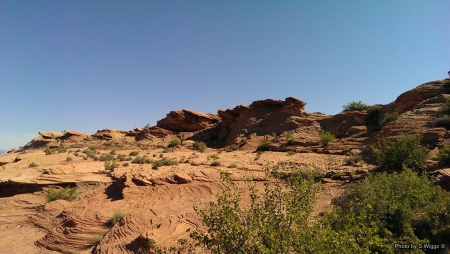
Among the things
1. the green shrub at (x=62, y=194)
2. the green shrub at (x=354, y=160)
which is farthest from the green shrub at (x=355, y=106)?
the green shrub at (x=62, y=194)

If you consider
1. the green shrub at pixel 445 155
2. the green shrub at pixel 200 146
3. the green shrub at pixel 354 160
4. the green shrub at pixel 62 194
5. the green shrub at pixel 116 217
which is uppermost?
the green shrub at pixel 200 146

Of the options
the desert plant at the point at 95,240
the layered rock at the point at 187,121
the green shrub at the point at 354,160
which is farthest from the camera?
the layered rock at the point at 187,121

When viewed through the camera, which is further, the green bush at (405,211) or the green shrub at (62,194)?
the green shrub at (62,194)

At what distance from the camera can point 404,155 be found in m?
10.8

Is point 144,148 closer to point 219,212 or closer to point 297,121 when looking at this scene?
point 297,121

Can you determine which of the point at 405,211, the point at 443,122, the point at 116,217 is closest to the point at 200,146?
the point at 116,217

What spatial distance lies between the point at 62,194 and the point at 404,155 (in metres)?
15.2

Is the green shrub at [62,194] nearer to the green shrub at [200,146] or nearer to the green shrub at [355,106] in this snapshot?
the green shrub at [200,146]

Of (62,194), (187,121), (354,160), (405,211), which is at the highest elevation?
(187,121)

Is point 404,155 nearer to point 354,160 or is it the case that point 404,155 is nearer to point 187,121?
point 354,160

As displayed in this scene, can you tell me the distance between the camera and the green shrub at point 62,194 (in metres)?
12.3

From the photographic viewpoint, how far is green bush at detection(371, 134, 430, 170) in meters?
10.3

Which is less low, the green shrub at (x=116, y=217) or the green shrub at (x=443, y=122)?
the green shrub at (x=443, y=122)

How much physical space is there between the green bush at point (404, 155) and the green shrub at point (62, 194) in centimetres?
1398
